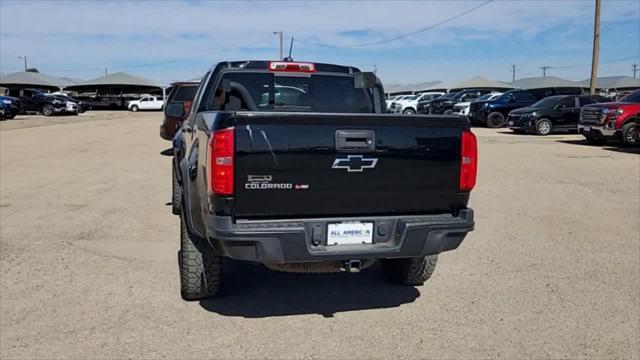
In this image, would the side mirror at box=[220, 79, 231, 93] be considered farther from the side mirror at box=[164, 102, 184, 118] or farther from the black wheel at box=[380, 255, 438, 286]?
the black wheel at box=[380, 255, 438, 286]

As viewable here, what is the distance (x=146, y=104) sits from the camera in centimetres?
5572

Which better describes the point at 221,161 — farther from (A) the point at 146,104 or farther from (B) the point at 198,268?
(A) the point at 146,104

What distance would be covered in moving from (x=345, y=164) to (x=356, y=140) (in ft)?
0.57

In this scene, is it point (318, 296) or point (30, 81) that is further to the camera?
point (30, 81)

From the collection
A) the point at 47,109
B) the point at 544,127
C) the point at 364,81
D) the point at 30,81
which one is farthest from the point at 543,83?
the point at 364,81

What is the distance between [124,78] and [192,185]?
6664 cm

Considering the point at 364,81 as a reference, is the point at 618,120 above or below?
below

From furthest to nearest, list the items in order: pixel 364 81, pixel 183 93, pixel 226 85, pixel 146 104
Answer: pixel 146 104 < pixel 183 93 < pixel 364 81 < pixel 226 85

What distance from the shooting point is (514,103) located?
25.7 meters

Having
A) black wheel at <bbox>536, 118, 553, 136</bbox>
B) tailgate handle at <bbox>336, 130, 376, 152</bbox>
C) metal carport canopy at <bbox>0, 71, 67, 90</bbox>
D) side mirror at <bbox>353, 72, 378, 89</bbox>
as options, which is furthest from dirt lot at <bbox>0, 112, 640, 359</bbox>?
metal carport canopy at <bbox>0, 71, 67, 90</bbox>

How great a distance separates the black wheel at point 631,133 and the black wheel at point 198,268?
14.8 m

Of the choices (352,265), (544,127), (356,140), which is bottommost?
(352,265)

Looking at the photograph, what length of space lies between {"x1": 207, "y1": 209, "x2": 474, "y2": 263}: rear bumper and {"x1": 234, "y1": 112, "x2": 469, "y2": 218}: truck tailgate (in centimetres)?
7

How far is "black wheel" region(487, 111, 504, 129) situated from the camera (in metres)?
25.7
